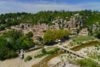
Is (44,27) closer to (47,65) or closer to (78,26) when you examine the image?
(78,26)

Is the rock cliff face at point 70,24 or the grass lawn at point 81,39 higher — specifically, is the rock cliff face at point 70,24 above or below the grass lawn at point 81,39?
above

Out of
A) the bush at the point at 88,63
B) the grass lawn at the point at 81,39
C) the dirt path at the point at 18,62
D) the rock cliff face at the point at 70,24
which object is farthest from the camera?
the rock cliff face at the point at 70,24

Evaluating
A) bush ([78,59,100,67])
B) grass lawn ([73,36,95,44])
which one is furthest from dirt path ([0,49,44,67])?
bush ([78,59,100,67])

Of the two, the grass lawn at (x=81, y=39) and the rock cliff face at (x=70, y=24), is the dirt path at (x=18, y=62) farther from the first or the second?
the rock cliff face at (x=70, y=24)

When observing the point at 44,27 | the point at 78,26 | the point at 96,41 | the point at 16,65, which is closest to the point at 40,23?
the point at 44,27

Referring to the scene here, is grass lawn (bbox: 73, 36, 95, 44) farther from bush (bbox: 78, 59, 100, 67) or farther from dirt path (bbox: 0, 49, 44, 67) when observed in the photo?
bush (bbox: 78, 59, 100, 67)

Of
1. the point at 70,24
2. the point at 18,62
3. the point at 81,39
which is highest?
the point at 70,24

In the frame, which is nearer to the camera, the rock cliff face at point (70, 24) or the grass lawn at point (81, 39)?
the grass lawn at point (81, 39)

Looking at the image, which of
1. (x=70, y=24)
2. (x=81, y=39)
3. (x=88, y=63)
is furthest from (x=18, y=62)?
(x=70, y=24)

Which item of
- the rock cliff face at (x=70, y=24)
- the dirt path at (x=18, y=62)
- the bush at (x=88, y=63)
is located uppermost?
the rock cliff face at (x=70, y=24)


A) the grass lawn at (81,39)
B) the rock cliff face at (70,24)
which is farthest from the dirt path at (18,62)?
the rock cliff face at (70,24)

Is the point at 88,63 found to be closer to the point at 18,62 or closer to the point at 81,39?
the point at 18,62

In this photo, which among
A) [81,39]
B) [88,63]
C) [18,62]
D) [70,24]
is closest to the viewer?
[88,63]
